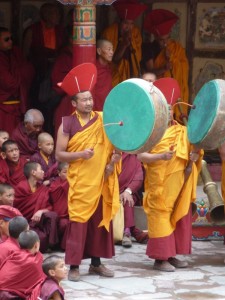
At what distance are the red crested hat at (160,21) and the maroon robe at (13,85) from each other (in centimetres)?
163

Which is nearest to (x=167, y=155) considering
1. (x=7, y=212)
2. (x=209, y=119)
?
(x=209, y=119)

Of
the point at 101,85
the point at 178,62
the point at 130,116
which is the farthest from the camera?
the point at 178,62

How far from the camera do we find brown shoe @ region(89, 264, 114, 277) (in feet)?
40.9

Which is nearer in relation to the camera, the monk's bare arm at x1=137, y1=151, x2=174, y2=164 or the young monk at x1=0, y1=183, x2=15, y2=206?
the monk's bare arm at x1=137, y1=151, x2=174, y2=164

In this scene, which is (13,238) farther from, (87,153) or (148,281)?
(148,281)

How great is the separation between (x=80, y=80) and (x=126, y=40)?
3430mm

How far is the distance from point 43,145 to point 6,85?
5.38 ft

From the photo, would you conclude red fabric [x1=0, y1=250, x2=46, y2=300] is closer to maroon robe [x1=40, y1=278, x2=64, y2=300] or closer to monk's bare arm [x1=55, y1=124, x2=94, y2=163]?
maroon robe [x1=40, y1=278, x2=64, y2=300]

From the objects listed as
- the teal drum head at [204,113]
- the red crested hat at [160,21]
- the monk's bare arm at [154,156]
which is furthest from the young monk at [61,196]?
the red crested hat at [160,21]

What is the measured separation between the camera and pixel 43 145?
14.1 m

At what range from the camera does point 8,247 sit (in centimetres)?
1110

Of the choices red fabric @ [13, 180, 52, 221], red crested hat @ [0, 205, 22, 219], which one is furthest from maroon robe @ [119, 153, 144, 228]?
red crested hat @ [0, 205, 22, 219]

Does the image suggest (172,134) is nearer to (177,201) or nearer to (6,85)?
(177,201)

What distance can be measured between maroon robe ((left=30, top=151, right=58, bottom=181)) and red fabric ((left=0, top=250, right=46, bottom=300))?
9.91 ft
